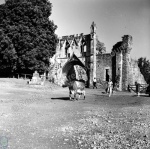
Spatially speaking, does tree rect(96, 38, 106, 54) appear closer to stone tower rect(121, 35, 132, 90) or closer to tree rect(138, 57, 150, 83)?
tree rect(138, 57, 150, 83)

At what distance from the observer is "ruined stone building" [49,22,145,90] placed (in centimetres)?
3362

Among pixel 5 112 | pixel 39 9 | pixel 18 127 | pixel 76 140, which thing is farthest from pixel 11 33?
pixel 76 140

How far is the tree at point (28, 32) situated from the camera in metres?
29.9

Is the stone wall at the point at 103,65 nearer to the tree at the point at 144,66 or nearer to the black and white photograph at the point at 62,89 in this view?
the black and white photograph at the point at 62,89

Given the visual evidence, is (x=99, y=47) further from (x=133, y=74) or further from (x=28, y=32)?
(x=28, y=32)

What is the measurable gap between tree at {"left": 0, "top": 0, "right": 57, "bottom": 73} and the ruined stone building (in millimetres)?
7191

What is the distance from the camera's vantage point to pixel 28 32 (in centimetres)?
3070

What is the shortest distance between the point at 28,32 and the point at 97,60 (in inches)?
484

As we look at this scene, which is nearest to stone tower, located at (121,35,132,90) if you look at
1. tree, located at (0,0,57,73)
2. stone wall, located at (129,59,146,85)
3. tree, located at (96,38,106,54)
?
stone wall, located at (129,59,146,85)

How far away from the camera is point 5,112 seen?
36.5ft

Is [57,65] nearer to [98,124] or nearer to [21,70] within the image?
[21,70]

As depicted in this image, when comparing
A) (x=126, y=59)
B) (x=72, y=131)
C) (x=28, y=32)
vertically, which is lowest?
(x=72, y=131)

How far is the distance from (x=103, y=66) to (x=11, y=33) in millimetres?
15088

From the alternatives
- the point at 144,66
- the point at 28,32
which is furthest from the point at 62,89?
the point at 144,66
